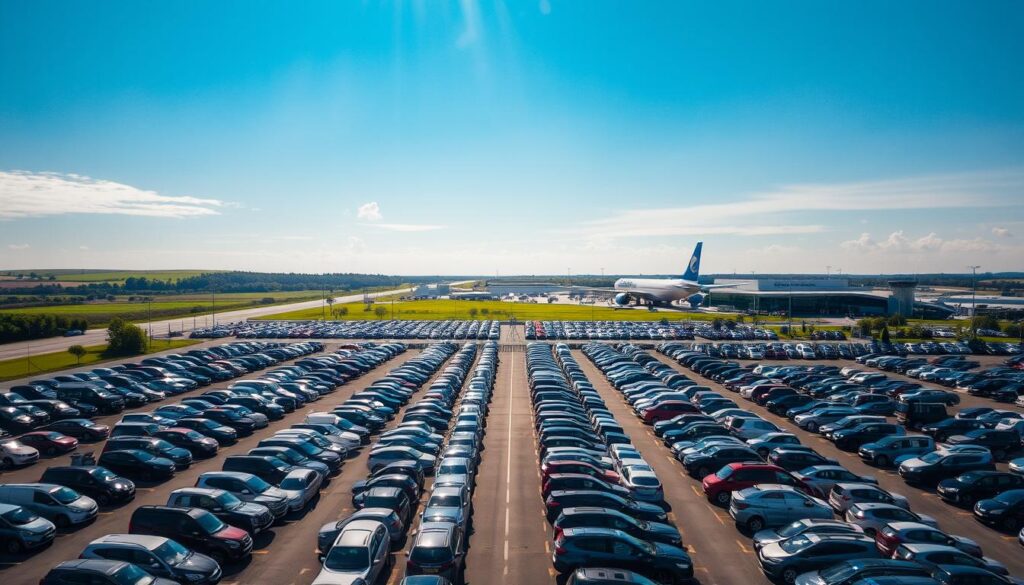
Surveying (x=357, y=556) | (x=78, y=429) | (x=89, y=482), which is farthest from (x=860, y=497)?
(x=78, y=429)

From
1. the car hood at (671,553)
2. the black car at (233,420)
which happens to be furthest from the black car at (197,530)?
the black car at (233,420)

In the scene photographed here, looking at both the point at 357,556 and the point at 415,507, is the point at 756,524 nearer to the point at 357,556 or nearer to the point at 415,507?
the point at 415,507

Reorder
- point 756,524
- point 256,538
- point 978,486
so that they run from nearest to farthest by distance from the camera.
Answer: point 256,538, point 756,524, point 978,486

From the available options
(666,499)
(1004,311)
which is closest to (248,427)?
(666,499)

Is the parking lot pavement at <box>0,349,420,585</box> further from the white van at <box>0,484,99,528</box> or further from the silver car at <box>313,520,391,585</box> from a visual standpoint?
the silver car at <box>313,520,391,585</box>

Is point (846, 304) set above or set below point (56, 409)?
above

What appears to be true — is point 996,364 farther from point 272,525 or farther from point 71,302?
point 71,302

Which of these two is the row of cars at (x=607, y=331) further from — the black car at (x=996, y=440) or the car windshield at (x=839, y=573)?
the car windshield at (x=839, y=573)
